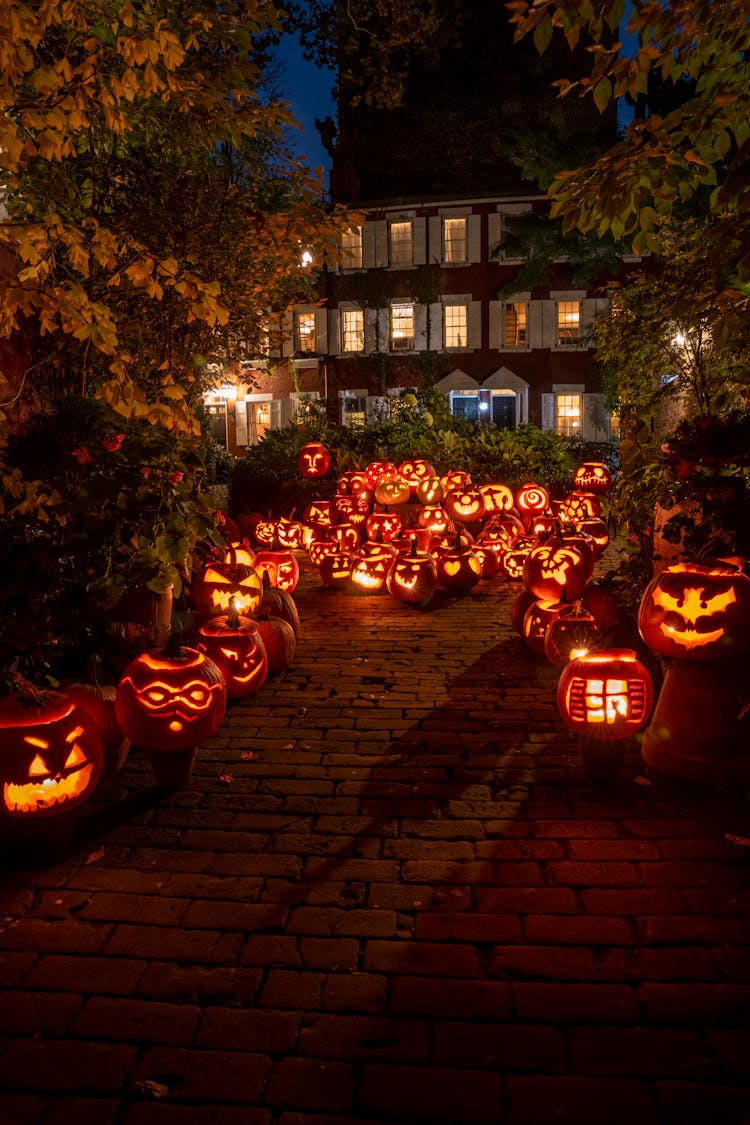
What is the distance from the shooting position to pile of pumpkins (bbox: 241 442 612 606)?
9.86m

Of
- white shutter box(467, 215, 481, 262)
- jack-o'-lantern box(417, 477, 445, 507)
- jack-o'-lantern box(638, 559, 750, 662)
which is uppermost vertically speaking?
white shutter box(467, 215, 481, 262)

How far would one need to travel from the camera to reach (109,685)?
505 centimetres

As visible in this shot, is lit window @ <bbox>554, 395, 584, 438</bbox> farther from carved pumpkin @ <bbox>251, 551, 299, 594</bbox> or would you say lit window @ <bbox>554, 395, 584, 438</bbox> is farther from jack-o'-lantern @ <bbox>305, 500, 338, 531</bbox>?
carved pumpkin @ <bbox>251, 551, 299, 594</bbox>

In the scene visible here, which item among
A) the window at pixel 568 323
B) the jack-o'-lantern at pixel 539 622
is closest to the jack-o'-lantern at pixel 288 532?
the jack-o'-lantern at pixel 539 622

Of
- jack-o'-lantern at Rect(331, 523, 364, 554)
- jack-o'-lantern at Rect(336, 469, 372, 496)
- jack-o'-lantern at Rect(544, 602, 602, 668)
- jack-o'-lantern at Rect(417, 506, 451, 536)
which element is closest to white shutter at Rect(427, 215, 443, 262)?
jack-o'-lantern at Rect(336, 469, 372, 496)

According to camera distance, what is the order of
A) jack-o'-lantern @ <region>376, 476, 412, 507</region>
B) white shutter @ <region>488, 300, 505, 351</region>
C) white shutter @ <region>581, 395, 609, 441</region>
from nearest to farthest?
1. jack-o'-lantern @ <region>376, 476, 412, 507</region>
2. white shutter @ <region>581, 395, 609, 441</region>
3. white shutter @ <region>488, 300, 505, 351</region>

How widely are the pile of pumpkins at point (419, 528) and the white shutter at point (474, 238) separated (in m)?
15.2

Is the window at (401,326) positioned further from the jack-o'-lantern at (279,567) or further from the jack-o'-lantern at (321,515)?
the jack-o'-lantern at (279,567)

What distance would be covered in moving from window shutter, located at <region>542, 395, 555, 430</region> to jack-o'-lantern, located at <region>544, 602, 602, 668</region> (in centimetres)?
2182

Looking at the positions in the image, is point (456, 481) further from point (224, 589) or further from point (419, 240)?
point (419, 240)

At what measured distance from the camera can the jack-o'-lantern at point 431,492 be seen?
524 inches

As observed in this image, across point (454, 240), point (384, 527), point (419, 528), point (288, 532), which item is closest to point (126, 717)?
point (419, 528)

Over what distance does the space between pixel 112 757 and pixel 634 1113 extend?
→ 136 inches

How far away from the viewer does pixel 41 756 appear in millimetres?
3750
